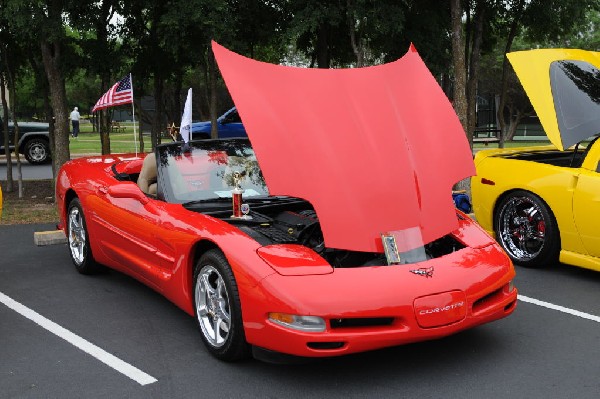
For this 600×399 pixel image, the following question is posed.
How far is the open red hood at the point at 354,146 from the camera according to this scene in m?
4.28

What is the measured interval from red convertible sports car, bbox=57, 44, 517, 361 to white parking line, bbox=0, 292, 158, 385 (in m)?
0.49

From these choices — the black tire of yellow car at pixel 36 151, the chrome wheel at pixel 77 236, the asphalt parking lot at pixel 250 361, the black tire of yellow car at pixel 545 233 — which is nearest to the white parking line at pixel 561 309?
the asphalt parking lot at pixel 250 361

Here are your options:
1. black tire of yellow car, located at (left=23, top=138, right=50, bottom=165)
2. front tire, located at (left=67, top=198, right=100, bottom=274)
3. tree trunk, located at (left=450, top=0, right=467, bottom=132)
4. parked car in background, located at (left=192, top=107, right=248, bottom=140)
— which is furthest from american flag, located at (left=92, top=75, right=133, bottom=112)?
black tire of yellow car, located at (left=23, top=138, right=50, bottom=165)

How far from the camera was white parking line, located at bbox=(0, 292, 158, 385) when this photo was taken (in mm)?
4141

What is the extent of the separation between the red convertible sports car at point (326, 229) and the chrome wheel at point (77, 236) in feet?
3.84

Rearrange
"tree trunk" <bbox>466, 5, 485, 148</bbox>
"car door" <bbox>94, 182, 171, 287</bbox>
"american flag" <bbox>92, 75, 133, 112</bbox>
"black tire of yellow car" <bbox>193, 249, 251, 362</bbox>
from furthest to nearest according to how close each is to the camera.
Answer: "tree trunk" <bbox>466, 5, 485, 148</bbox> < "american flag" <bbox>92, 75, 133, 112</bbox> < "car door" <bbox>94, 182, 171, 287</bbox> < "black tire of yellow car" <bbox>193, 249, 251, 362</bbox>

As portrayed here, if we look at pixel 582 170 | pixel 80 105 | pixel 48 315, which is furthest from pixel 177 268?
pixel 80 105

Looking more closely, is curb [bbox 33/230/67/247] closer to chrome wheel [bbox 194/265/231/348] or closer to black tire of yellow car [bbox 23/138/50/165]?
chrome wheel [bbox 194/265/231/348]

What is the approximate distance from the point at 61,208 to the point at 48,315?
5.92 ft

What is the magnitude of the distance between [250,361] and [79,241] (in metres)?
2.95

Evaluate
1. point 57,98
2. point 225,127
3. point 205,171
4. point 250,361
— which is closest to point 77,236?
point 205,171

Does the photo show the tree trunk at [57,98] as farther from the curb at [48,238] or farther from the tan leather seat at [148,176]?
the tan leather seat at [148,176]

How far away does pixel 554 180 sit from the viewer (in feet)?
21.0

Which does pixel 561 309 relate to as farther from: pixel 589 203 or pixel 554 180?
pixel 554 180
